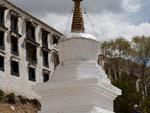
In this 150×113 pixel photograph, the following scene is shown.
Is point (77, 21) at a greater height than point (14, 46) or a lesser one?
lesser

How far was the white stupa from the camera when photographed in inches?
355

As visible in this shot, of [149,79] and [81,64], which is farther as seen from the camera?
[149,79]

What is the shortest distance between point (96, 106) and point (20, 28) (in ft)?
100

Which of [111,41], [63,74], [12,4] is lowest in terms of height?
[63,74]

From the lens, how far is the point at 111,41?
1727 inches

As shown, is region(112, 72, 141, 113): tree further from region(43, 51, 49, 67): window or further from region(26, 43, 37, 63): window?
region(43, 51, 49, 67): window

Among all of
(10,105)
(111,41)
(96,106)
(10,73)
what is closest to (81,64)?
(96,106)

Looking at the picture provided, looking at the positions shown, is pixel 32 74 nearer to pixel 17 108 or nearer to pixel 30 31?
pixel 30 31

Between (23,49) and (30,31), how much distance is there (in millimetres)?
2406

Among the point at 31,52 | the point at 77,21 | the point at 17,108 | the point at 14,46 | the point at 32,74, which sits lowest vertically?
the point at 17,108

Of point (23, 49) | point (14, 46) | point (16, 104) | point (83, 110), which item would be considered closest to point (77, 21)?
point (83, 110)

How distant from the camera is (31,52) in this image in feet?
136

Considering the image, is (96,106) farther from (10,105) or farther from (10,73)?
(10,73)

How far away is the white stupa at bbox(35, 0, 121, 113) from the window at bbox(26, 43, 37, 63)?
3060 centimetres
